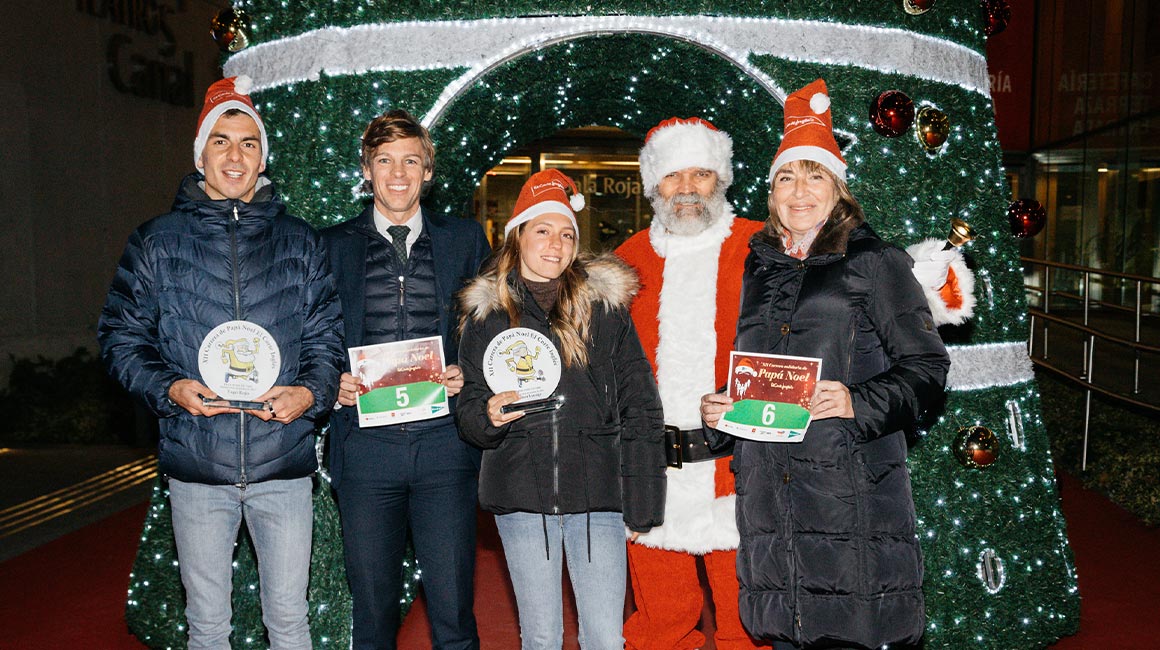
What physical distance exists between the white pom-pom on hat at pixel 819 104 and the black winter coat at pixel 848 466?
468 mm

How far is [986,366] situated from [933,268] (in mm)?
1470

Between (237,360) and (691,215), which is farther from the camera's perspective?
(691,215)

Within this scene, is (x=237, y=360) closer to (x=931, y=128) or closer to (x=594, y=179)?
(x=931, y=128)

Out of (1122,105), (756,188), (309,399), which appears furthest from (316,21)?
(1122,105)

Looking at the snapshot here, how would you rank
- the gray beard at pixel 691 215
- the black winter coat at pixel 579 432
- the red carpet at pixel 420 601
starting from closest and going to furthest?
the black winter coat at pixel 579 432 < the gray beard at pixel 691 215 < the red carpet at pixel 420 601

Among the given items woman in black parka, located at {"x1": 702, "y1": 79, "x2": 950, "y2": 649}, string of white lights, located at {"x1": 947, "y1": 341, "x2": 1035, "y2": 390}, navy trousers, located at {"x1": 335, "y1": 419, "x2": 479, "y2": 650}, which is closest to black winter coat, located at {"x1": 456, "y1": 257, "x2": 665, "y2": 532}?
navy trousers, located at {"x1": 335, "y1": 419, "x2": 479, "y2": 650}

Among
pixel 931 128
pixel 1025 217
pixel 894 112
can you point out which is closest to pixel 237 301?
pixel 894 112

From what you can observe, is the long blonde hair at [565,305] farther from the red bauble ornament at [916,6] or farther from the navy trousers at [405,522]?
the red bauble ornament at [916,6]

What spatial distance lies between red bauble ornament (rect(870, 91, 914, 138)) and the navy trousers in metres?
2.09

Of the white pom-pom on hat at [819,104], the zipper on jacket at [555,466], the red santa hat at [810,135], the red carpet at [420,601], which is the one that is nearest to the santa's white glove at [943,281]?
the red santa hat at [810,135]

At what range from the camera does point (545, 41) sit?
3715mm


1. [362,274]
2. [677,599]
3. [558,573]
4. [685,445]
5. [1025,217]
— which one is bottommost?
[677,599]

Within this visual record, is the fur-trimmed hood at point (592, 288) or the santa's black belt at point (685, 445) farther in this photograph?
the santa's black belt at point (685, 445)

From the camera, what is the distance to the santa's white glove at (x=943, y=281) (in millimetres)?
2684
